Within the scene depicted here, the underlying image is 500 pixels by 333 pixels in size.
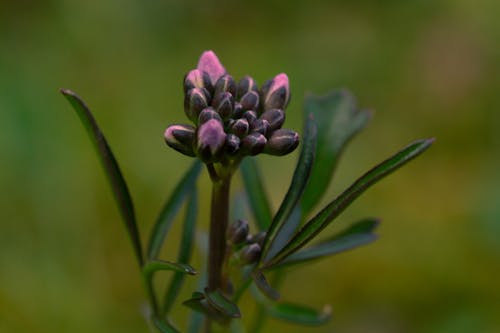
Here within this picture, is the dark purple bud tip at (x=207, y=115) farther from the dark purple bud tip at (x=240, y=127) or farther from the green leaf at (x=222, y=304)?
the green leaf at (x=222, y=304)

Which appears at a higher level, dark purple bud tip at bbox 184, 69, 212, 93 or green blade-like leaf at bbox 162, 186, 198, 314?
dark purple bud tip at bbox 184, 69, 212, 93

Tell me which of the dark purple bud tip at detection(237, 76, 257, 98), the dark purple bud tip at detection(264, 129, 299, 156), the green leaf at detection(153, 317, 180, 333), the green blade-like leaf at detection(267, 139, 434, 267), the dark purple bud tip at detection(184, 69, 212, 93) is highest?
the dark purple bud tip at detection(184, 69, 212, 93)

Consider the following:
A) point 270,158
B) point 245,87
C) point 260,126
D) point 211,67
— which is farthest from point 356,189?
point 270,158

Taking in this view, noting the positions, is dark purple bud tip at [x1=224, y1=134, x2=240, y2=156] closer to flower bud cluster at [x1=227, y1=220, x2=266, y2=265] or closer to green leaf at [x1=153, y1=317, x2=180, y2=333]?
flower bud cluster at [x1=227, y1=220, x2=266, y2=265]

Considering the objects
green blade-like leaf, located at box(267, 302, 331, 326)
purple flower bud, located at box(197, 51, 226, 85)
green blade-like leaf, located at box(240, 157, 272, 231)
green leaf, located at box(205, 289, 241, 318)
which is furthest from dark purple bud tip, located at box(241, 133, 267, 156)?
green blade-like leaf, located at box(267, 302, 331, 326)

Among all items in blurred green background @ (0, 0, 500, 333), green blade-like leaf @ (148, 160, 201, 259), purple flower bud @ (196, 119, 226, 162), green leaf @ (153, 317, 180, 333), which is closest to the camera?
purple flower bud @ (196, 119, 226, 162)

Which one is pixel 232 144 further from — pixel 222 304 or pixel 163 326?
pixel 163 326
